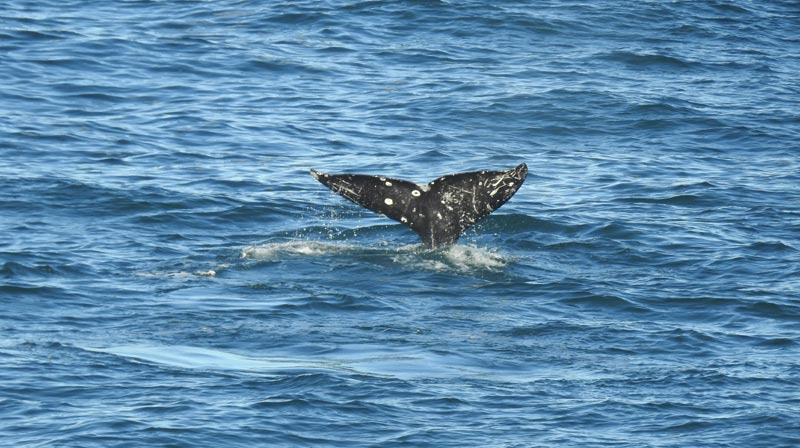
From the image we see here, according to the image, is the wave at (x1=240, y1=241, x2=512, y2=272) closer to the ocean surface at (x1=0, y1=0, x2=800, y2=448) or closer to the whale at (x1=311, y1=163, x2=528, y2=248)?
the ocean surface at (x1=0, y1=0, x2=800, y2=448)

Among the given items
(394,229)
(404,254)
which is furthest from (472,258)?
(394,229)

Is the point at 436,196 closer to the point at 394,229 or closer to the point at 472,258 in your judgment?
the point at 472,258

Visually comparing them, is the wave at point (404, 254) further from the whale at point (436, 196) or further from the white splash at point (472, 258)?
the whale at point (436, 196)

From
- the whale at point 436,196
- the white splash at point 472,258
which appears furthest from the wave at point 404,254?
the whale at point 436,196

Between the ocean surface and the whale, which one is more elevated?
the whale

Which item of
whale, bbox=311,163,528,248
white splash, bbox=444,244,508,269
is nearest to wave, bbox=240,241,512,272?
white splash, bbox=444,244,508,269

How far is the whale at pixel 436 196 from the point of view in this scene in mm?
16531

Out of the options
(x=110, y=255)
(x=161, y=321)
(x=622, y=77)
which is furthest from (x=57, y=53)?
(x=161, y=321)

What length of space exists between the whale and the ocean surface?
604 millimetres

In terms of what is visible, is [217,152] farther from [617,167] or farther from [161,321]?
[161,321]

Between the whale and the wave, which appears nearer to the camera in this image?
the whale

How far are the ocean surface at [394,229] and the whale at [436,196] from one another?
0.60m

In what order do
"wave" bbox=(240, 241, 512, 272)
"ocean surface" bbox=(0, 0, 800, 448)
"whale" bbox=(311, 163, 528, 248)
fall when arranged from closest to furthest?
"ocean surface" bbox=(0, 0, 800, 448), "whale" bbox=(311, 163, 528, 248), "wave" bbox=(240, 241, 512, 272)

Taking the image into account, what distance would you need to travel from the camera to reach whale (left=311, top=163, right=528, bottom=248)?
54.2 feet
